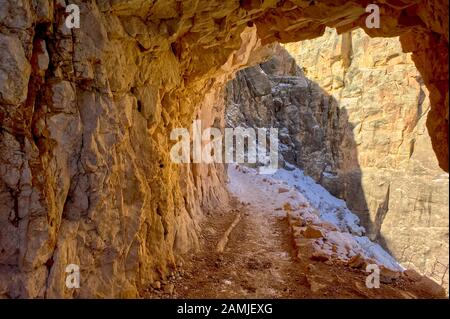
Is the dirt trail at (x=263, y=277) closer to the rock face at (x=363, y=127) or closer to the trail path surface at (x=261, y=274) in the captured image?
the trail path surface at (x=261, y=274)

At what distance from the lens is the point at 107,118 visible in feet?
16.5

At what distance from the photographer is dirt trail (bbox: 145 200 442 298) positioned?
6.05m

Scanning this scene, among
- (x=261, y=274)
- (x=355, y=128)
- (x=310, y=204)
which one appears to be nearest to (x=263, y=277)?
(x=261, y=274)

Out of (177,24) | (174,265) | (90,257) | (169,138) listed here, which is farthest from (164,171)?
(177,24)

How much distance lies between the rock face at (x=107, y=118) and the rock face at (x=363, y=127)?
851 inches

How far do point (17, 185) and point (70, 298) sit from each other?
1786mm

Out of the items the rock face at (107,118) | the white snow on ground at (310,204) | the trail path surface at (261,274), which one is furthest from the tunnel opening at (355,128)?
the rock face at (107,118)

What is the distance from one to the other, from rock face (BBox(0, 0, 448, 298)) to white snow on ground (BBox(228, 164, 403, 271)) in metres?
4.64

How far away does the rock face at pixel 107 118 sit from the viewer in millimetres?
4070

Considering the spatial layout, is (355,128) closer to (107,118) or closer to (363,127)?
(363,127)

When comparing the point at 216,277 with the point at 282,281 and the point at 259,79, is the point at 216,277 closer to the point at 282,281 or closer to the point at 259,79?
the point at 282,281

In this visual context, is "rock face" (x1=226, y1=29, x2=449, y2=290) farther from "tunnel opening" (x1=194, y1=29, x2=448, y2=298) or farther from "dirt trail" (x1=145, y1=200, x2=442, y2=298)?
"dirt trail" (x1=145, y1=200, x2=442, y2=298)

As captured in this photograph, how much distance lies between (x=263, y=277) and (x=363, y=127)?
2602cm

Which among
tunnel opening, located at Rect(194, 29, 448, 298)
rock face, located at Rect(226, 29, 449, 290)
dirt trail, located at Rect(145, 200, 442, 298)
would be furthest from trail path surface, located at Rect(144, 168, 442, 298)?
rock face, located at Rect(226, 29, 449, 290)
